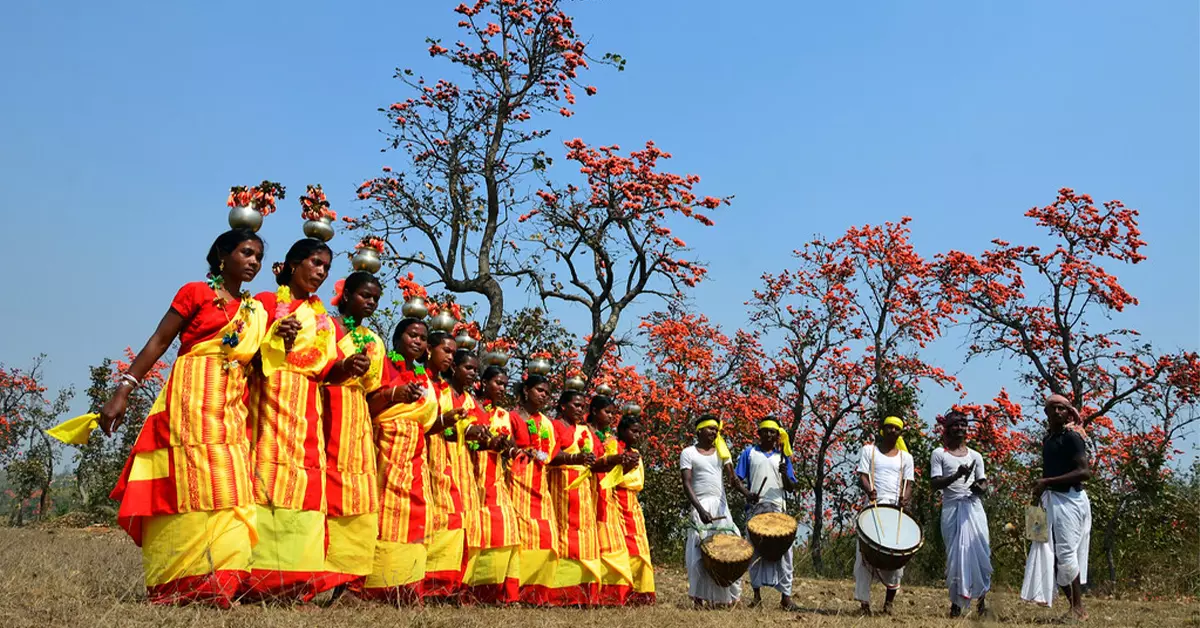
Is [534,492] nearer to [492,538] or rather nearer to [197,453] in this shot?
[492,538]

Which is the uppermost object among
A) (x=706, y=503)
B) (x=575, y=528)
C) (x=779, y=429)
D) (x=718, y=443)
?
(x=779, y=429)

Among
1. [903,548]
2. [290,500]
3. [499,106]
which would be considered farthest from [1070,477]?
[499,106]

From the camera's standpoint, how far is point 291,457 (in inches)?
209

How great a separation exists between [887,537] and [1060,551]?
135 cm

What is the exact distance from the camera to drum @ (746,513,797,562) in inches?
349

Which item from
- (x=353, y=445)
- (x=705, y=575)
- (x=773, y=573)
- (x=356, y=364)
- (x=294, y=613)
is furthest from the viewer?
(x=773, y=573)

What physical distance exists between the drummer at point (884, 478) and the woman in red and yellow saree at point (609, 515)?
1931 mm

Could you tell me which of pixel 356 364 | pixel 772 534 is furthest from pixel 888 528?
pixel 356 364

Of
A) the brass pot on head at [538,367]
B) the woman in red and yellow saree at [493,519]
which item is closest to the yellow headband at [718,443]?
the brass pot on head at [538,367]

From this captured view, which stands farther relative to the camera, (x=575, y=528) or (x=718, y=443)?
(x=718, y=443)

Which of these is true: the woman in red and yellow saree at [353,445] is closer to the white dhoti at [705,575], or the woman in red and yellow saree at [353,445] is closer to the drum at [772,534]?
the white dhoti at [705,575]

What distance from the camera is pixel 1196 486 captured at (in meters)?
16.1

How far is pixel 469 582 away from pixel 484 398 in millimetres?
1373

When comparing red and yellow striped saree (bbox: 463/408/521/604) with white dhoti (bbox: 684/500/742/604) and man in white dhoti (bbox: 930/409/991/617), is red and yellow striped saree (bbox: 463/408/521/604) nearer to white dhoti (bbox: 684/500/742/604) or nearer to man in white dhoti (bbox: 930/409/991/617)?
white dhoti (bbox: 684/500/742/604)
